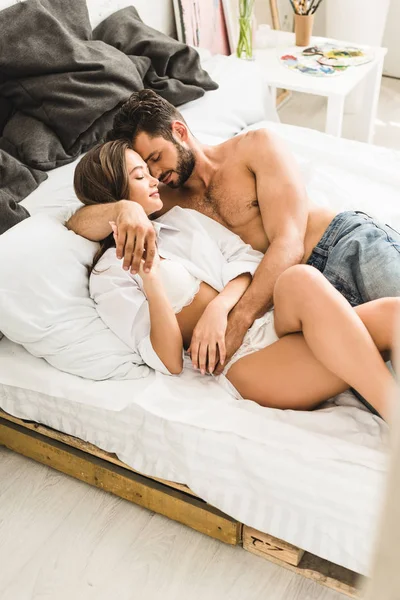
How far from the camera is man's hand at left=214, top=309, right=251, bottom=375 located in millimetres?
1375

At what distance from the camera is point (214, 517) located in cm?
132

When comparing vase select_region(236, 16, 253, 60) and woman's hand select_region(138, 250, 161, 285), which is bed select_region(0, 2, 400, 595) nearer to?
woman's hand select_region(138, 250, 161, 285)

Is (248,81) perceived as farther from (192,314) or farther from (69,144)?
(192,314)

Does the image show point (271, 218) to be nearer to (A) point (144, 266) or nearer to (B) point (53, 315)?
(A) point (144, 266)

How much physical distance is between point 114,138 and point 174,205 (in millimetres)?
245

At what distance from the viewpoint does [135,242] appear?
4.24 feet

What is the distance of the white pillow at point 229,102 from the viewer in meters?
2.13

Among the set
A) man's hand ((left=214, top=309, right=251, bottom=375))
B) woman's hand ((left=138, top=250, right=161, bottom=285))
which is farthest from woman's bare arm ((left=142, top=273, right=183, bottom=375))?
man's hand ((left=214, top=309, right=251, bottom=375))

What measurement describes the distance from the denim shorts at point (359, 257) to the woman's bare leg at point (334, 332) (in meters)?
0.13

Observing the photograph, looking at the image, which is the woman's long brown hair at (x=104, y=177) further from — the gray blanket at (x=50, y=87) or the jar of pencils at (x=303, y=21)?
the jar of pencils at (x=303, y=21)

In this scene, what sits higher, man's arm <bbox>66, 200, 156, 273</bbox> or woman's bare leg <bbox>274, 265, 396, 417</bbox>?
man's arm <bbox>66, 200, 156, 273</bbox>

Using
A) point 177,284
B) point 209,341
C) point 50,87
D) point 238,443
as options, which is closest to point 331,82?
point 50,87

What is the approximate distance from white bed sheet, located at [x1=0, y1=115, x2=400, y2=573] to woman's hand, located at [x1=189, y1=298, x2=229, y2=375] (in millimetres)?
47

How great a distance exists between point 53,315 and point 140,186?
0.38 metres
